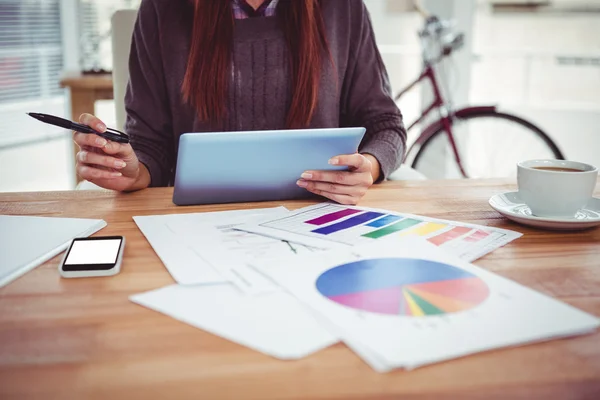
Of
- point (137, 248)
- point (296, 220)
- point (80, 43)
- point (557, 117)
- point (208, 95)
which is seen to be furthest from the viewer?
point (557, 117)

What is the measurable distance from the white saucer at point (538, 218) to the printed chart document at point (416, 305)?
19 centimetres

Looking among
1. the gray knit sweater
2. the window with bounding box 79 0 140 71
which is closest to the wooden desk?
the gray knit sweater

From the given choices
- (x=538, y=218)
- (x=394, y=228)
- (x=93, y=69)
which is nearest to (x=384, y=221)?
(x=394, y=228)

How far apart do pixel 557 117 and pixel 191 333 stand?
5444 mm

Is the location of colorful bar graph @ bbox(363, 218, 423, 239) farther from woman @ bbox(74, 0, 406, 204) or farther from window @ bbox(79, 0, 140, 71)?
window @ bbox(79, 0, 140, 71)

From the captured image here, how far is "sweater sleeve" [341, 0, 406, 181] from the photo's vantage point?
4.20 feet

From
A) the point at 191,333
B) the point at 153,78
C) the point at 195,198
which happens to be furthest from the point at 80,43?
the point at 191,333

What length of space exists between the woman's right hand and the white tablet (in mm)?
103

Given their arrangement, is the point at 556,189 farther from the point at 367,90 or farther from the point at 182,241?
the point at 367,90

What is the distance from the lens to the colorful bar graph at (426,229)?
29.9 inches

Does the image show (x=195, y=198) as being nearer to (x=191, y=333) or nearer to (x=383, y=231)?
(x=383, y=231)

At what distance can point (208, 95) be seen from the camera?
1221mm

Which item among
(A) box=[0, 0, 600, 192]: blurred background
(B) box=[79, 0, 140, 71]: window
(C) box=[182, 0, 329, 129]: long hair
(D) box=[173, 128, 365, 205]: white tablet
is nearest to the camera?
(D) box=[173, 128, 365, 205]: white tablet

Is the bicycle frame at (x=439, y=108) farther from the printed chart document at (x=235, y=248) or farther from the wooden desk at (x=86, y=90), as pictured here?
the printed chart document at (x=235, y=248)
